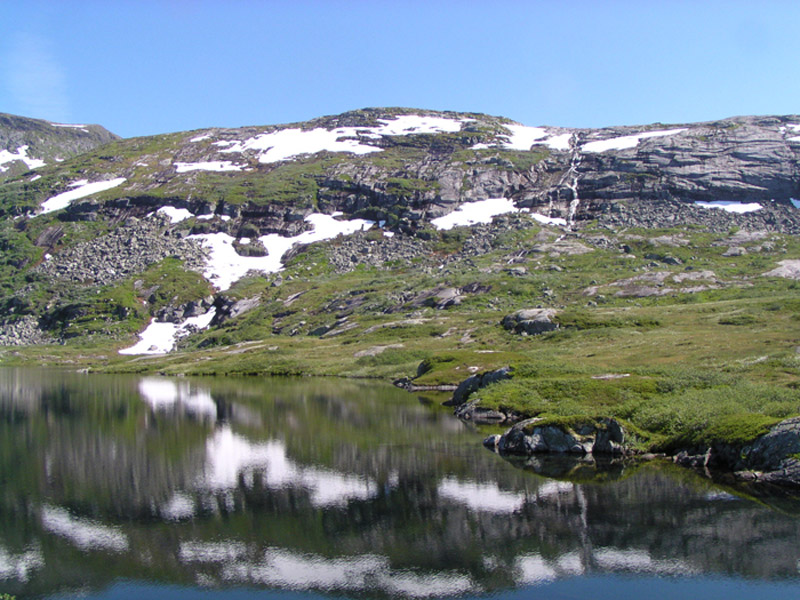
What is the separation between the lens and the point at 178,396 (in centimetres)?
7700

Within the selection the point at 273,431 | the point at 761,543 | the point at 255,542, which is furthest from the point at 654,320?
the point at 255,542

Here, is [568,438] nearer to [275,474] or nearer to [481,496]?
[481,496]

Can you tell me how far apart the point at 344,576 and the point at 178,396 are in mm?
62785

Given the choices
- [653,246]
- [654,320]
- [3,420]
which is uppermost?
[653,246]

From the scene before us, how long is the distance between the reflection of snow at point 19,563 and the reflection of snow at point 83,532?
4.78 ft

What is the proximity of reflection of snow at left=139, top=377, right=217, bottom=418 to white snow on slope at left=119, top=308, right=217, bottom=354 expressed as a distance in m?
67.7

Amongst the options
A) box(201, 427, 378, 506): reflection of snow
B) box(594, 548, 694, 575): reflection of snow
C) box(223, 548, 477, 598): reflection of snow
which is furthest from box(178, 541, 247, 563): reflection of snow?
box(594, 548, 694, 575): reflection of snow

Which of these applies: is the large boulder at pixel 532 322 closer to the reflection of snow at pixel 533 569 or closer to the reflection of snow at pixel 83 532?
the reflection of snow at pixel 533 569

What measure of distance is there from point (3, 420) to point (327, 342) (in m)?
75.1

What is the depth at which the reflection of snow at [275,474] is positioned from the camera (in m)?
30.2

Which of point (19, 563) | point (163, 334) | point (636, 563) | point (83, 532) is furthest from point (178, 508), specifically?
point (163, 334)

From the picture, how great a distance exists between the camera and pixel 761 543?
73.3ft

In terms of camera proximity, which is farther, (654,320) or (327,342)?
(327,342)

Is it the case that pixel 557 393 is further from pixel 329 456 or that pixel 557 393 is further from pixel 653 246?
pixel 653 246
